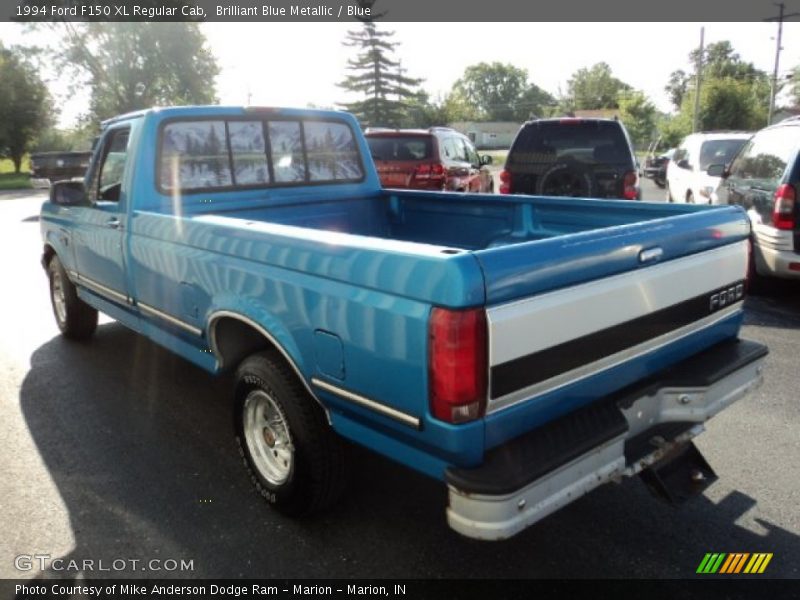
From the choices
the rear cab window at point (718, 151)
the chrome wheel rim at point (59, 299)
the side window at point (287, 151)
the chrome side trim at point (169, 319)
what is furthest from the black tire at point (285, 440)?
the rear cab window at point (718, 151)

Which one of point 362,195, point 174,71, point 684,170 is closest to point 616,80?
point 174,71

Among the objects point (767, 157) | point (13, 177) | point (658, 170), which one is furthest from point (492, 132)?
point (767, 157)

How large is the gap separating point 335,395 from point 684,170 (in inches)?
422

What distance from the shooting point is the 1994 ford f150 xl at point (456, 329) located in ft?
7.21

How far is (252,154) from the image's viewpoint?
4.61 meters

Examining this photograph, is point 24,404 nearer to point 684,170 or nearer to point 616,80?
point 684,170

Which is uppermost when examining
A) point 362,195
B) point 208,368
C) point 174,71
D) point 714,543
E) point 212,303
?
point 174,71

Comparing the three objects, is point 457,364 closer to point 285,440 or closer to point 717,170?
point 285,440

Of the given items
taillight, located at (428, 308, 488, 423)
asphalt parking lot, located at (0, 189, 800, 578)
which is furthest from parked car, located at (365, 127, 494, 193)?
taillight, located at (428, 308, 488, 423)

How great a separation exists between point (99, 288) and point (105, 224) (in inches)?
23.8

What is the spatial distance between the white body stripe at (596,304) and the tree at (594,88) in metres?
114

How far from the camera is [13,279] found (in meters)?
8.73

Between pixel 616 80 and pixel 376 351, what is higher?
pixel 616 80

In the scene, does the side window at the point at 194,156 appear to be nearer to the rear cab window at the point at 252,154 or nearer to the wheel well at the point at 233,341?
the rear cab window at the point at 252,154
